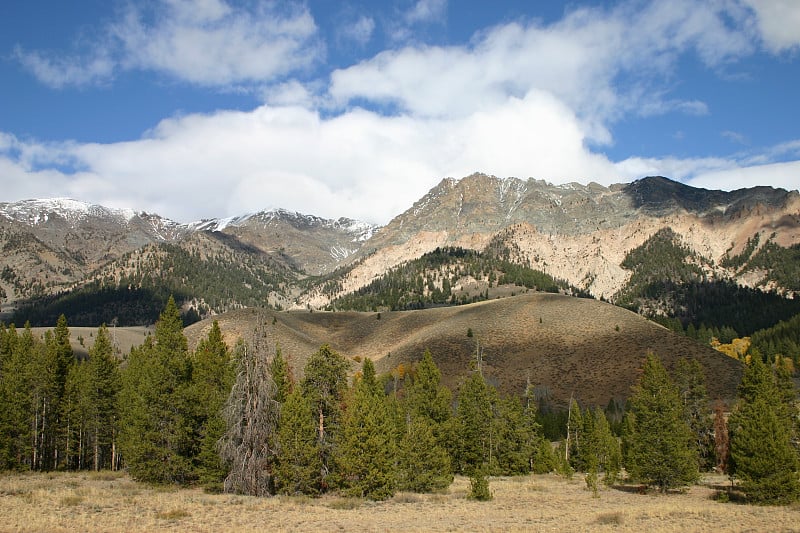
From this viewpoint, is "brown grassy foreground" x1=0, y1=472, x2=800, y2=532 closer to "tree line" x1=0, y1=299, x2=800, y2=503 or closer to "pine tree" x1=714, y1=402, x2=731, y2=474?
"tree line" x1=0, y1=299, x2=800, y2=503

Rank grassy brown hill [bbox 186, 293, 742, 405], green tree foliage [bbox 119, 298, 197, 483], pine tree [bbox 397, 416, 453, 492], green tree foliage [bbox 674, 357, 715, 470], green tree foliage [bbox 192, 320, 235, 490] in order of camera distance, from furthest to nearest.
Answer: grassy brown hill [bbox 186, 293, 742, 405], green tree foliage [bbox 674, 357, 715, 470], pine tree [bbox 397, 416, 453, 492], green tree foliage [bbox 119, 298, 197, 483], green tree foliage [bbox 192, 320, 235, 490]

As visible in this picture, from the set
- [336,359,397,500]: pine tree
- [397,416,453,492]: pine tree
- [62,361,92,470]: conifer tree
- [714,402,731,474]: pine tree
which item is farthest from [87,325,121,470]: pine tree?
[714,402,731,474]: pine tree

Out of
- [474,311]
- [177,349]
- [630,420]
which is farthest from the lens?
[474,311]

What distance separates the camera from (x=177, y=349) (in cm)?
4947

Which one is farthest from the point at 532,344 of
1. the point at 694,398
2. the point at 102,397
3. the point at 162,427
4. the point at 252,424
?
the point at 252,424

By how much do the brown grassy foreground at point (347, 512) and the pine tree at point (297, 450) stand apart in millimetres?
1641

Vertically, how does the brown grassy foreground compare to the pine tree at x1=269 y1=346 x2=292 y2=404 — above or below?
below

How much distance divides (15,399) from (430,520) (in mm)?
36310

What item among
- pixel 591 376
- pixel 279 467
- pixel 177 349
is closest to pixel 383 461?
pixel 279 467

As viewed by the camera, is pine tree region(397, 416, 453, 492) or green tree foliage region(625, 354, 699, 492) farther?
pine tree region(397, 416, 453, 492)

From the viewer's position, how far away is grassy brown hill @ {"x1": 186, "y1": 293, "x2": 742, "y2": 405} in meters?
112

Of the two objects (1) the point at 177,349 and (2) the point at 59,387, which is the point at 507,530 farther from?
(2) the point at 59,387

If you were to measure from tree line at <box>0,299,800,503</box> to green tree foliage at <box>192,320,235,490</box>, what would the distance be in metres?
0.11

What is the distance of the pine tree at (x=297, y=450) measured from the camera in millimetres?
35000
